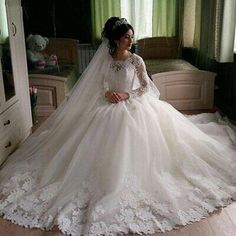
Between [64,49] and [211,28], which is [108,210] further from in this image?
[64,49]

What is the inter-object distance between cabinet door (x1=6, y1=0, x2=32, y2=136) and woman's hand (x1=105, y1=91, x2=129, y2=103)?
3.21 ft

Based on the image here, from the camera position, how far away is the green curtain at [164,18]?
5098 mm

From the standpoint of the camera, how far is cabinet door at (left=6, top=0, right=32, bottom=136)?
9.37ft

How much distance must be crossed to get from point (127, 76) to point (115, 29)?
1.18ft

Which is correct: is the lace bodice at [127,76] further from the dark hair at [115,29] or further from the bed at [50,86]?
the bed at [50,86]

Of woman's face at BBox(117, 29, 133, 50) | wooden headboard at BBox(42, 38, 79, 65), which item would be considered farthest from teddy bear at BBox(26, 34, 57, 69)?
woman's face at BBox(117, 29, 133, 50)

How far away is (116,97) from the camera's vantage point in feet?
8.11

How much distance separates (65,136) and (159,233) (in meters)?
1.08

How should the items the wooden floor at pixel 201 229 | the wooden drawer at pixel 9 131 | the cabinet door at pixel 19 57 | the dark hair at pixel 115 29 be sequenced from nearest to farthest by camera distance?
the wooden floor at pixel 201 229, the dark hair at pixel 115 29, the wooden drawer at pixel 9 131, the cabinet door at pixel 19 57

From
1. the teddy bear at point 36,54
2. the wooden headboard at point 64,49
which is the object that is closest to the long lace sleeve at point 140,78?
the teddy bear at point 36,54

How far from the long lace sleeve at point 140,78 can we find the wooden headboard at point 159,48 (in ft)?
8.98

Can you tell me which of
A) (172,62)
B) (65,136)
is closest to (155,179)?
(65,136)

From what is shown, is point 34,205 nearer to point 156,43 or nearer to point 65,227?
point 65,227

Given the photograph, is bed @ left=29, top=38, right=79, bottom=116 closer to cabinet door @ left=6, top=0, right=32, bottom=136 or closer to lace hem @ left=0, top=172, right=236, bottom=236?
cabinet door @ left=6, top=0, right=32, bottom=136
